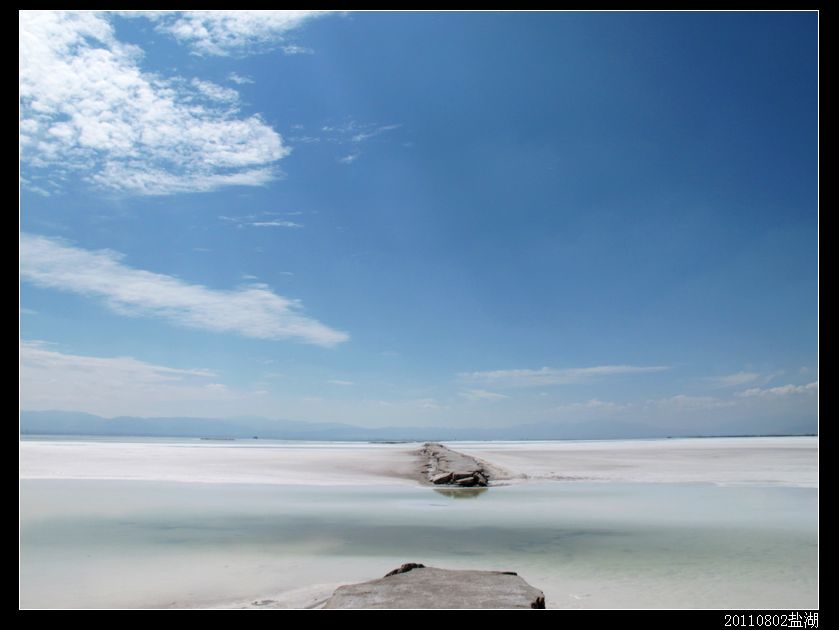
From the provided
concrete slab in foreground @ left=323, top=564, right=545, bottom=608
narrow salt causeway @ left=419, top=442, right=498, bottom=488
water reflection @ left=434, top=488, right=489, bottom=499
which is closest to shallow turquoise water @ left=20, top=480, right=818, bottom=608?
water reflection @ left=434, top=488, right=489, bottom=499

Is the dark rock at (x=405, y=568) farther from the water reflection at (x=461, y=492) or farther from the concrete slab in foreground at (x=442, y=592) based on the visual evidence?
the water reflection at (x=461, y=492)

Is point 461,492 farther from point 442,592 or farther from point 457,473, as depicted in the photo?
point 442,592

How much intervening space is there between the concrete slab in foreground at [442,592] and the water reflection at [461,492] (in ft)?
42.4

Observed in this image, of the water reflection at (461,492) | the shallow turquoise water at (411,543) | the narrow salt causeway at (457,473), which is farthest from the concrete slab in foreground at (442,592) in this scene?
the narrow salt causeway at (457,473)

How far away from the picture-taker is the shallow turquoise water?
28.6 feet

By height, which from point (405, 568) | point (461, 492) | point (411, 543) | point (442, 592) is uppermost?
point (442, 592)

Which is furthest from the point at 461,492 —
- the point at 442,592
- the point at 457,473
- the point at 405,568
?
the point at 442,592

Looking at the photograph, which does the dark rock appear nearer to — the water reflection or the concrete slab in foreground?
the concrete slab in foreground

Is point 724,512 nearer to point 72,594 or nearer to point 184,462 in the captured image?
point 72,594

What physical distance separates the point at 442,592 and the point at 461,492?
15.3 meters

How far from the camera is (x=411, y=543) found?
40.1 feet

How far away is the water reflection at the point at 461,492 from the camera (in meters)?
20.7
